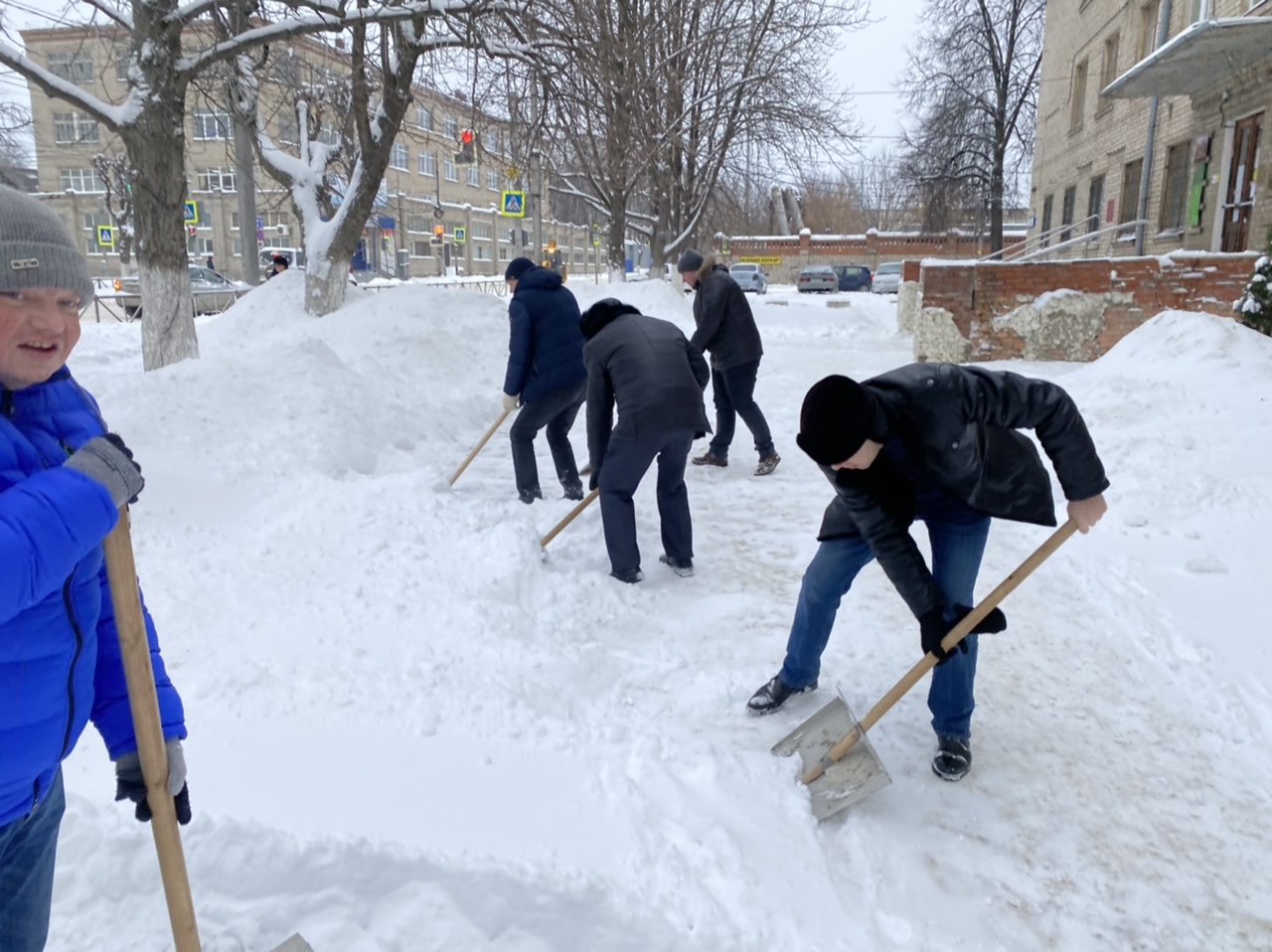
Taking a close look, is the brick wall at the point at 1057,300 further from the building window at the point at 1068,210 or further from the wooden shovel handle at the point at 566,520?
the building window at the point at 1068,210

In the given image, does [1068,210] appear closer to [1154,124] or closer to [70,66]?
[1154,124]

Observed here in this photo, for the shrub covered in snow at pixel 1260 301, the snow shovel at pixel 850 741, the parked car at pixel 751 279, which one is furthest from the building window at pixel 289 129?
the parked car at pixel 751 279

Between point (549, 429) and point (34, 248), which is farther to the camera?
point (549, 429)

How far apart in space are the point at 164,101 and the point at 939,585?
289 inches

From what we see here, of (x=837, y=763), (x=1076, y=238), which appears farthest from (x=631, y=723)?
(x=1076, y=238)

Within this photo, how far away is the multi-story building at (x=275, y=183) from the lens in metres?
10.2

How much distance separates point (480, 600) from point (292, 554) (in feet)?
3.31

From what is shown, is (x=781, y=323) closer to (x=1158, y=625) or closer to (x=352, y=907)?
(x=1158, y=625)

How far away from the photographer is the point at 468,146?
34.4 feet

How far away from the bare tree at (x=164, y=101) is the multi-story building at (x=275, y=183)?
690mm

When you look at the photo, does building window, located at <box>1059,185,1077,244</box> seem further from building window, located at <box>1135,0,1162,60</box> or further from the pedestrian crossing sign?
the pedestrian crossing sign

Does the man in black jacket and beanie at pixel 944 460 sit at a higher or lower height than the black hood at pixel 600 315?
lower

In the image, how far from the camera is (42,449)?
1442mm

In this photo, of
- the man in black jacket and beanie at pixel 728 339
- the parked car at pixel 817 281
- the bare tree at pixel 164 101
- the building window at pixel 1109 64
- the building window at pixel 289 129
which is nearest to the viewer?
the man in black jacket and beanie at pixel 728 339
